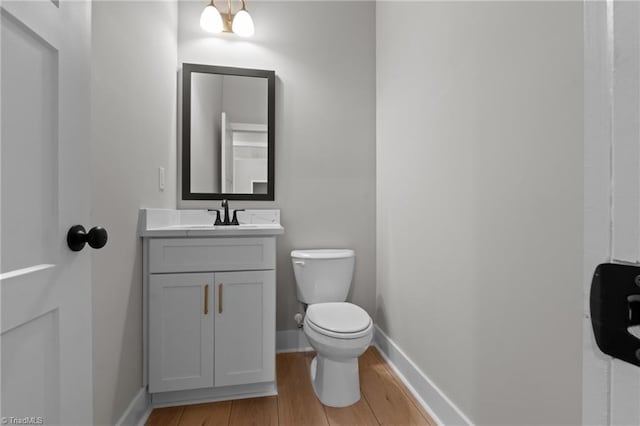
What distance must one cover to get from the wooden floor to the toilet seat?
384mm

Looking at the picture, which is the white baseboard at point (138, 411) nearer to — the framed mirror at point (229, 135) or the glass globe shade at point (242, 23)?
the framed mirror at point (229, 135)

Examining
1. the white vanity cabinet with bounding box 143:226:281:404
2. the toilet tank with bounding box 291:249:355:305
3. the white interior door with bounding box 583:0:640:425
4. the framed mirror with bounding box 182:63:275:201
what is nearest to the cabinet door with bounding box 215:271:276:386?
the white vanity cabinet with bounding box 143:226:281:404

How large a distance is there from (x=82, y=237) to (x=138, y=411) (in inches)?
43.3

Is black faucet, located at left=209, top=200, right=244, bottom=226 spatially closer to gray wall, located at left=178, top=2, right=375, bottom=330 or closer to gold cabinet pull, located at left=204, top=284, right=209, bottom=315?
Answer: gray wall, located at left=178, top=2, right=375, bottom=330

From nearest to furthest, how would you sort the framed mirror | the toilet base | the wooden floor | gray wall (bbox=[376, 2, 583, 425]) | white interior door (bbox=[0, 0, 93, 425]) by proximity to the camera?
white interior door (bbox=[0, 0, 93, 425]) < gray wall (bbox=[376, 2, 583, 425]) < the wooden floor < the toilet base < the framed mirror

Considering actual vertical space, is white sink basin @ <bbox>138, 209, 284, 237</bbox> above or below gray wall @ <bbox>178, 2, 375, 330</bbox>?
below

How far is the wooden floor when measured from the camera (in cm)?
146

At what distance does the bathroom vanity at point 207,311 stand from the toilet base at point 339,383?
0.93ft

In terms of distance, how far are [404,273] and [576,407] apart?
3.37 ft

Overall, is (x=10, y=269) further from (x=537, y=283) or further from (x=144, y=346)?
(x=537, y=283)

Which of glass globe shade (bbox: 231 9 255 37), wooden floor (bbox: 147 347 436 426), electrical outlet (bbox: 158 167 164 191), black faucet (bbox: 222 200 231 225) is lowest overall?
wooden floor (bbox: 147 347 436 426)

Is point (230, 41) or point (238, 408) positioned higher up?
point (230, 41)

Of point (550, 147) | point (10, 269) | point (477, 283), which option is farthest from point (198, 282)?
point (550, 147)

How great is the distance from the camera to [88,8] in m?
0.81
